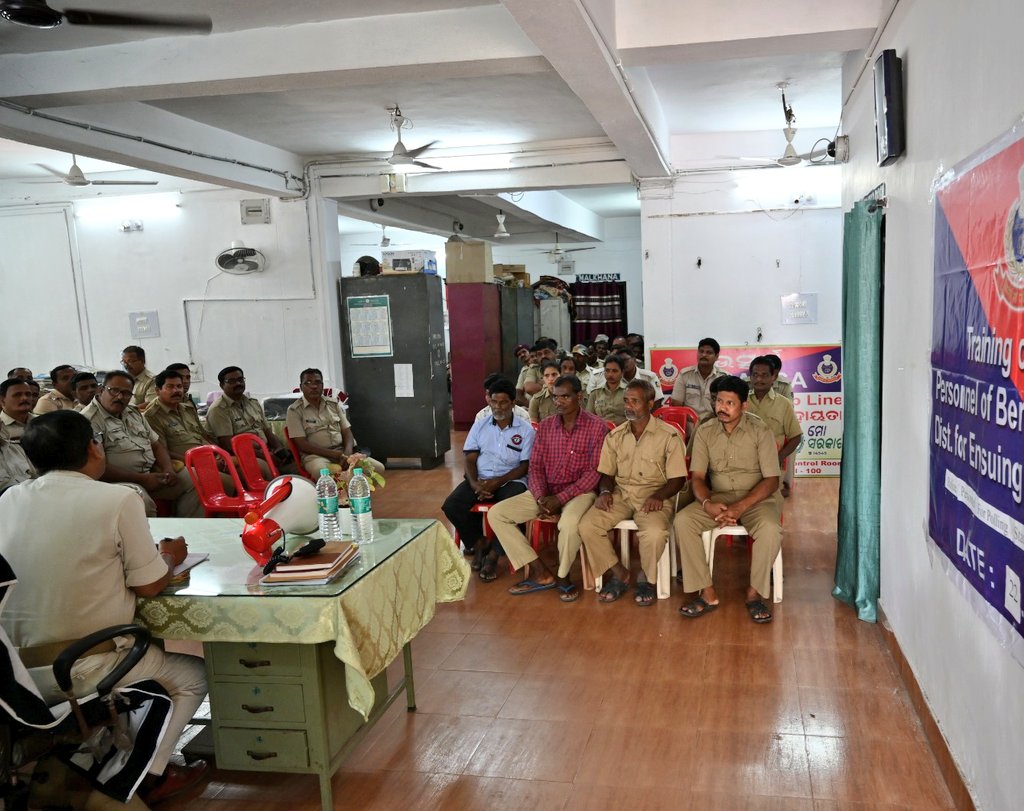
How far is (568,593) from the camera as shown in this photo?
4418 millimetres

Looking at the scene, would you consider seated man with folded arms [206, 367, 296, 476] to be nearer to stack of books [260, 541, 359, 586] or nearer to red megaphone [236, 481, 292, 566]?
red megaphone [236, 481, 292, 566]

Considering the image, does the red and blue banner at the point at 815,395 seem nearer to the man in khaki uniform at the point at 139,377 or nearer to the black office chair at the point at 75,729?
the man in khaki uniform at the point at 139,377

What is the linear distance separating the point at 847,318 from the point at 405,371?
492 cm

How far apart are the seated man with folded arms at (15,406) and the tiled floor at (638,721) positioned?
278 cm

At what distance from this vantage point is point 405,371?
26.7 ft

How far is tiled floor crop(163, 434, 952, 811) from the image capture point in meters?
2.65

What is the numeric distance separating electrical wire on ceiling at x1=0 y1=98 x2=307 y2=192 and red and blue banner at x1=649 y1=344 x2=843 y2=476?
4.46 m

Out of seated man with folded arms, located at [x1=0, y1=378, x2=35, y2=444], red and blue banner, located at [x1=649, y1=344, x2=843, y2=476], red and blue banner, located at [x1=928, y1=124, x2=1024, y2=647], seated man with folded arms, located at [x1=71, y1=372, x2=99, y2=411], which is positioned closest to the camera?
red and blue banner, located at [x1=928, y1=124, x2=1024, y2=647]

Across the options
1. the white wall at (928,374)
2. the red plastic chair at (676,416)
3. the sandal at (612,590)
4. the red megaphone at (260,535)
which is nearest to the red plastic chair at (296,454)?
the red plastic chair at (676,416)

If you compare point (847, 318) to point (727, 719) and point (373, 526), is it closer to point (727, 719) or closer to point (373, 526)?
point (727, 719)

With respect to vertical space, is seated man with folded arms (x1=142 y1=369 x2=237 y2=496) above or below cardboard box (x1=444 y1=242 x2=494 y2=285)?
below

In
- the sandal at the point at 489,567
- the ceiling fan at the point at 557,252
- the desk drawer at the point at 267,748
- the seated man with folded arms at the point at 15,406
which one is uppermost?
the ceiling fan at the point at 557,252

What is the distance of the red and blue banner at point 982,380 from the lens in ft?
6.03

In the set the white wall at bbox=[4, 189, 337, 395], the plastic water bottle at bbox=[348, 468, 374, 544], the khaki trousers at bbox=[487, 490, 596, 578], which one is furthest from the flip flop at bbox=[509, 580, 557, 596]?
the white wall at bbox=[4, 189, 337, 395]
